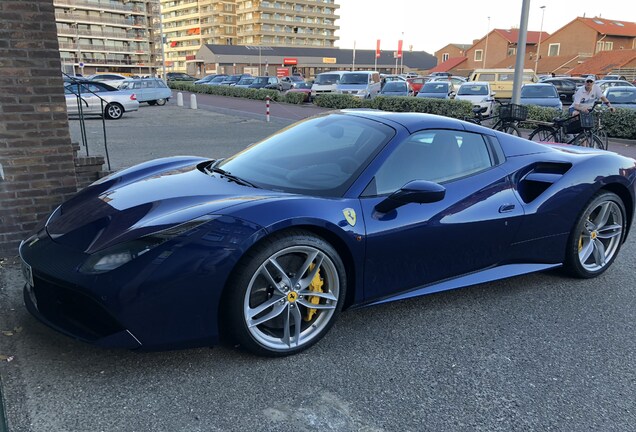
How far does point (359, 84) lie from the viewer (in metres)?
25.1

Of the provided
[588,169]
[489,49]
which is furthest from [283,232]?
[489,49]

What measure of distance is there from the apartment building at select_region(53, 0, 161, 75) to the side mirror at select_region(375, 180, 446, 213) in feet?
246

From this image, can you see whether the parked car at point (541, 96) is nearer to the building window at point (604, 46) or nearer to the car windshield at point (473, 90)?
the car windshield at point (473, 90)

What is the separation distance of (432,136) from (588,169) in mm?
1395

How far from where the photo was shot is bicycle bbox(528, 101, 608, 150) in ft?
27.8


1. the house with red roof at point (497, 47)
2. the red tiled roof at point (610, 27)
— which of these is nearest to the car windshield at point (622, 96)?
the red tiled roof at point (610, 27)

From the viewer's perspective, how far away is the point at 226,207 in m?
2.65

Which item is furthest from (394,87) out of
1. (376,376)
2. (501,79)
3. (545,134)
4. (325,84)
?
(376,376)

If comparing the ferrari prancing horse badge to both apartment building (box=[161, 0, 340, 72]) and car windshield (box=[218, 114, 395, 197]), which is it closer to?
car windshield (box=[218, 114, 395, 197])

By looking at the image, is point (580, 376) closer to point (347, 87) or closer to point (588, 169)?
point (588, 169)

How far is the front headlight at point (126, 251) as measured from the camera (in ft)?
7.94

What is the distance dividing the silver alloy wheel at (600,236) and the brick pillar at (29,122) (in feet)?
14.3

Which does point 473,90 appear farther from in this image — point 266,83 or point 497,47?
point 497,47

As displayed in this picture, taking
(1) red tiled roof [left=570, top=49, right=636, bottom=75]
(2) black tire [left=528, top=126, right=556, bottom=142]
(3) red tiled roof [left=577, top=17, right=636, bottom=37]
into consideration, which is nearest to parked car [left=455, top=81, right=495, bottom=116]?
(2) black tire [left=528, top=126, right=556, bottom=142]
